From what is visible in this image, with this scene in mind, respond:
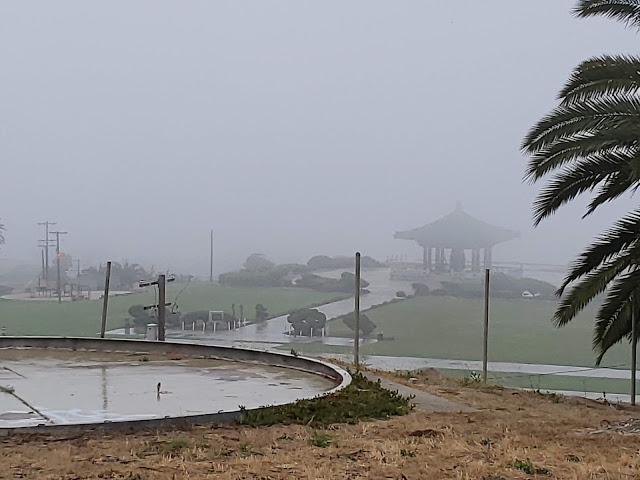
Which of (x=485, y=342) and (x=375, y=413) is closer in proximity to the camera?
(x=375, y=413)

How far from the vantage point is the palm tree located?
9.22m

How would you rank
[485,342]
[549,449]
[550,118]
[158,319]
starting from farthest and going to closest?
[158,319] < [485,342] < [550,118] < [549,449]

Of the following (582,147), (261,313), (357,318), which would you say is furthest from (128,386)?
(261,313)

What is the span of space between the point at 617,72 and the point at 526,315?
20.4 ft

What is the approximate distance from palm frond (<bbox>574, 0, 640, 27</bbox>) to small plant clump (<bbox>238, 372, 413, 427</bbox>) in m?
4.48

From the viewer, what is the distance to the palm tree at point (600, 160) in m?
9.22

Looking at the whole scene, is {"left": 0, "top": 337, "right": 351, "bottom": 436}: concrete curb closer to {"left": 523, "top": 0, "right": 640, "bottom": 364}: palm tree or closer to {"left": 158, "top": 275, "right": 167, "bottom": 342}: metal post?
{"left": 158, "top": 275, "right": 167, "bottom": 342}: metal post

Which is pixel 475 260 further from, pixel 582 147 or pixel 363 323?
pixel 582 147

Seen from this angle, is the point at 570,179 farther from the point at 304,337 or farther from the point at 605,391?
the point at 304,337

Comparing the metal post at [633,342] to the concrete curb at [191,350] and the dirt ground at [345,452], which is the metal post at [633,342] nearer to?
the concrete curb at [191,350]

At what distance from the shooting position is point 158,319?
43.0 ft

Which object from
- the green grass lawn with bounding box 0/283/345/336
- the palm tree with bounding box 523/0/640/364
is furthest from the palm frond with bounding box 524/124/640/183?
the green grass lawn with bounding box 0/283/345/336

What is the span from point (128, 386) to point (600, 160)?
5.68 metres

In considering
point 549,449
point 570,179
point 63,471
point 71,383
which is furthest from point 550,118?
point 63,471
